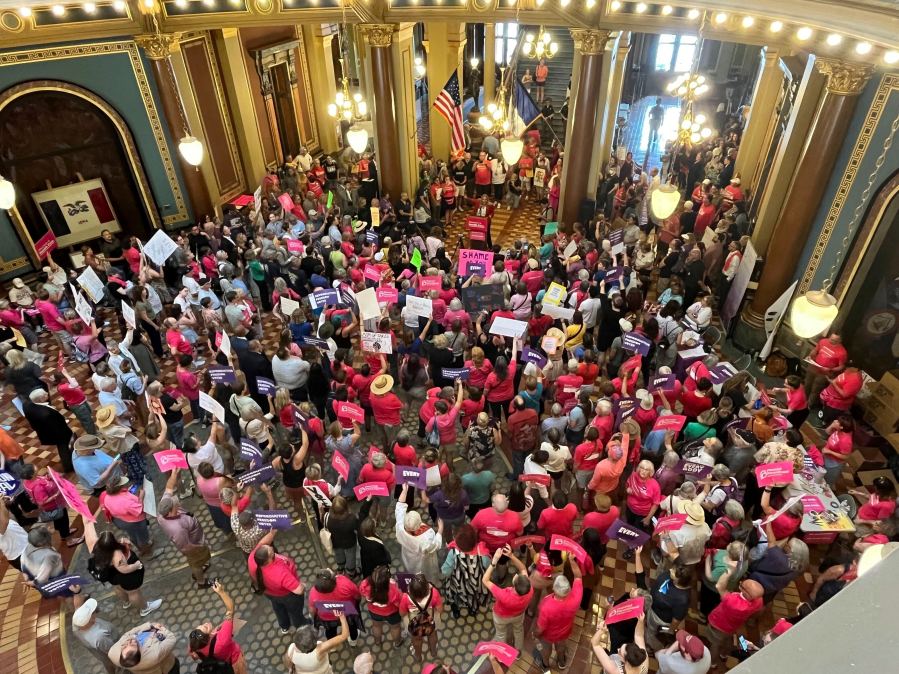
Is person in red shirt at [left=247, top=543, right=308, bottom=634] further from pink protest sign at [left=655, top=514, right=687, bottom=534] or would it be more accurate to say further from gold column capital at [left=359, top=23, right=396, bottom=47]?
gold column capital at [left=359, top=23, right=396, bottom=47]

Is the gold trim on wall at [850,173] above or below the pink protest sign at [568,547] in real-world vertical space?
above

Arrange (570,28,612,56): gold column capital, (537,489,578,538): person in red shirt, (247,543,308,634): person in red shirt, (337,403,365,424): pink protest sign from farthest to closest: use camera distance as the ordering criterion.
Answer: (570,28,612,56): gold column capital → (337,403,365,424): pink protest sign → (537,489,578,538): person in red shirt → (247,543,308,634): person in red shirt

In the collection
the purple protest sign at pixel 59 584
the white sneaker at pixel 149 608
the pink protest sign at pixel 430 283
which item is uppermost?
the pink protest sign at pixel 430 283

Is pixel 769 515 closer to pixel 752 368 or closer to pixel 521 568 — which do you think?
pixel 521 568

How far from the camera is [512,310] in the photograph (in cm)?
912

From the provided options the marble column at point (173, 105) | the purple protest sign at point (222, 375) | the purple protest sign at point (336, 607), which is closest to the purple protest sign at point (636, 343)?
the purple protest sign at point (336, 607)

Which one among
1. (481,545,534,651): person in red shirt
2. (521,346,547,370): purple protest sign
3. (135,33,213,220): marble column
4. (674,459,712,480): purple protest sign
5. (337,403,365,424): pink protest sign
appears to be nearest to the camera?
(481,545,534,651): person in red shirt

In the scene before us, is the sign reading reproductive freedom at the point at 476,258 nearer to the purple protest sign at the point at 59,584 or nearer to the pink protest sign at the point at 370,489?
the pink protest sign at the point at 370,489

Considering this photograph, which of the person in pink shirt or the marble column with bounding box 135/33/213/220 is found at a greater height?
the marble column with bounding box 135/33/213/220

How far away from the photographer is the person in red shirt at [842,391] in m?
7.79

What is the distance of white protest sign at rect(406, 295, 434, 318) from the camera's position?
27.9 ft

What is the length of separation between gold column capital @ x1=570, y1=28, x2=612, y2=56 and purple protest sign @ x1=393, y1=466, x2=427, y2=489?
373 inches

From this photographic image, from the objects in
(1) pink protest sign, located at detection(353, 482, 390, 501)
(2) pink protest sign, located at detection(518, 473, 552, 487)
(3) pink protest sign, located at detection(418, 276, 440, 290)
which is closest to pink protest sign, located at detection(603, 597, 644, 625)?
(2) pink protest sign, located at detection(518, 473, 552, 487)

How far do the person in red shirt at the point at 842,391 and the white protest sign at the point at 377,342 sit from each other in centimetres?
603
